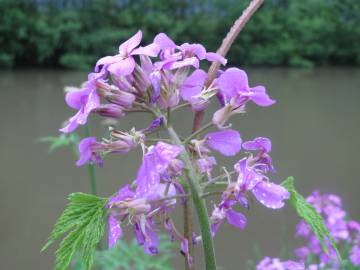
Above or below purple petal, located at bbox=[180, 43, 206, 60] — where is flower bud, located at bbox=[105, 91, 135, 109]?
below

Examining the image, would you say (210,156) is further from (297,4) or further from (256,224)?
(297,4)

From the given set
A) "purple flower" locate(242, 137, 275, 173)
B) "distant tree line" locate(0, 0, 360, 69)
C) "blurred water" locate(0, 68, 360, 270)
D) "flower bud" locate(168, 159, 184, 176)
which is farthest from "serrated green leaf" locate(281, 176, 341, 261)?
"distant tree line" locate(0, 0, 360, 69)

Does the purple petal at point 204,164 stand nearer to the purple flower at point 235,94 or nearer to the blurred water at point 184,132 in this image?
the purple flower at point 235,94

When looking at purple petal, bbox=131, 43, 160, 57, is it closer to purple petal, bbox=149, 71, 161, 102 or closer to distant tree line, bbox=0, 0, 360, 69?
purple petal, bbox=149, 71, 161, 102

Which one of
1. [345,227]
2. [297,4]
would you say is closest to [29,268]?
[345,227]

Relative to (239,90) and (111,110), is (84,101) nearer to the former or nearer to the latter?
(111,110)

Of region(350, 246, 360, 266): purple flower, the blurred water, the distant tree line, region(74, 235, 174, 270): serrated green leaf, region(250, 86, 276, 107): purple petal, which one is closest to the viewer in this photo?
region(250, 86, 276, 107): purple petal
